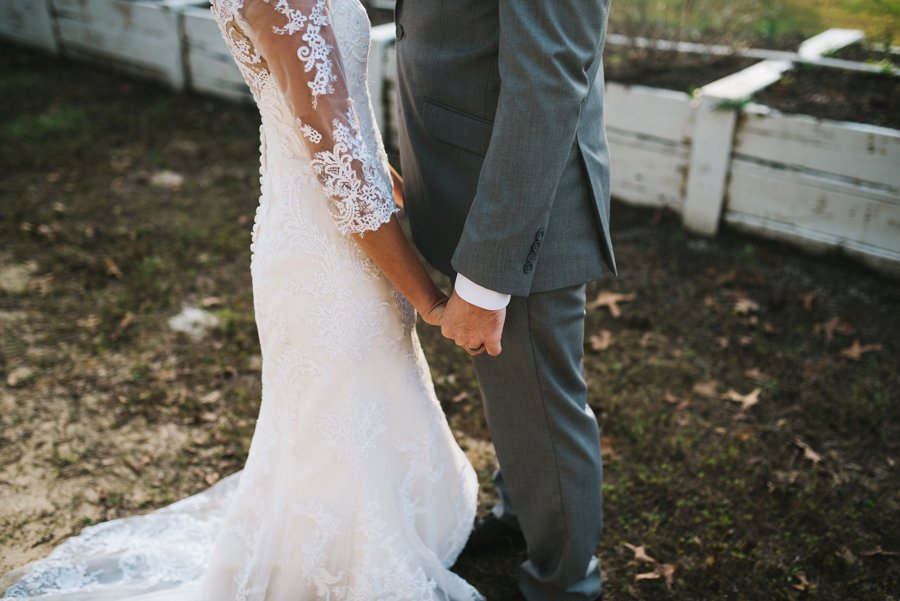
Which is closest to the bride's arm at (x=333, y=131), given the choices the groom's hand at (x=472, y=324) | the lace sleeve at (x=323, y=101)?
the lace sleeve at (x=323, y=101)

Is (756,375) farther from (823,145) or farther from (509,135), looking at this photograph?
(509,135)

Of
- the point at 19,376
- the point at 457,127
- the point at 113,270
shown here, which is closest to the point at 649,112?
the point at 457,127

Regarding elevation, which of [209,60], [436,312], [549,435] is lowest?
[209,60]

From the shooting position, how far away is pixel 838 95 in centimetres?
468

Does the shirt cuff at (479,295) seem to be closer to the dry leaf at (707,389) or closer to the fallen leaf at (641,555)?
the fallen leaf at (641,555)

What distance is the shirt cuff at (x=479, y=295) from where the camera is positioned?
1.90 meters

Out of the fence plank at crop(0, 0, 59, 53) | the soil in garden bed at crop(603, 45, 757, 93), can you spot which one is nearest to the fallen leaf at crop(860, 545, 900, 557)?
the soil in garden bed at crop(603, 45, 757, 93)

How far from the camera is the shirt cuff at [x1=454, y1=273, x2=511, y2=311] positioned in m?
1.90

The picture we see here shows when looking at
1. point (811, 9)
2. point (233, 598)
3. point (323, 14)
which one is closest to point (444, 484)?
point (233, 598)

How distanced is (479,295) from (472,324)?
86 mm

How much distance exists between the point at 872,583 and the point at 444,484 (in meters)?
1.42

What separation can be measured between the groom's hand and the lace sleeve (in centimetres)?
28

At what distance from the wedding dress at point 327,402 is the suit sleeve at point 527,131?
12.1 inches

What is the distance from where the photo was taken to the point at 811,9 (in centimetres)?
775
